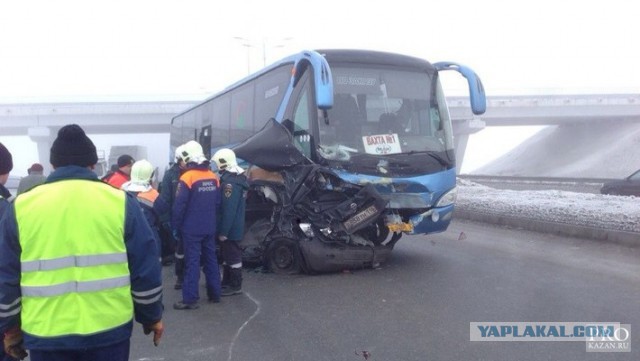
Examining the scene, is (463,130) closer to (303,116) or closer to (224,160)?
(303,116)

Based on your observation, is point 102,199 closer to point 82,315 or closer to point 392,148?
point 82,315

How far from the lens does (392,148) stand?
8.80 meters

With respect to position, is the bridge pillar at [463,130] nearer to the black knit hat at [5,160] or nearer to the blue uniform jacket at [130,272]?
the black knit hat at [5,160]

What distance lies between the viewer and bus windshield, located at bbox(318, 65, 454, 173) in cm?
870

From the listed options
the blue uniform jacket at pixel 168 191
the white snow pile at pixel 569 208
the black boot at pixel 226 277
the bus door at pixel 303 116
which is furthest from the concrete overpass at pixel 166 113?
the black boot at pixel 226 277

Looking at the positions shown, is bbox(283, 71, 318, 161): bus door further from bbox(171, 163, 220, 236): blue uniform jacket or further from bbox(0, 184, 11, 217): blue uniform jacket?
bbox(0, 184, 11, 217): blue uniform jacket

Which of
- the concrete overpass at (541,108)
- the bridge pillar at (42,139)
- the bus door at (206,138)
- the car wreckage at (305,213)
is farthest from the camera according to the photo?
the concrete overpass at (541,108)

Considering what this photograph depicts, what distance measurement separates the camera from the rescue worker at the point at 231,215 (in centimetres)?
708

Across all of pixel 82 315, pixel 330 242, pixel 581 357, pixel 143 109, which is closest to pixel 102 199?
pixel 82 315

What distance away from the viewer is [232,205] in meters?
7.11

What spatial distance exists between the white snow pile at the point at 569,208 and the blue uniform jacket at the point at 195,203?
7501 mm

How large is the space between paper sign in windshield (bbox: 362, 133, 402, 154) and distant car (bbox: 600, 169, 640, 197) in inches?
440

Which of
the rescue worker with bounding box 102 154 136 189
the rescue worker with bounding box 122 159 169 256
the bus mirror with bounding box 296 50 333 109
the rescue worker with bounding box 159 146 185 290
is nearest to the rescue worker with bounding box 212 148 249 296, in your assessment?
the rescue worker with bounding box 159 146 185 290

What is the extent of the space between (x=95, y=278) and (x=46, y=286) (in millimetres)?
221
